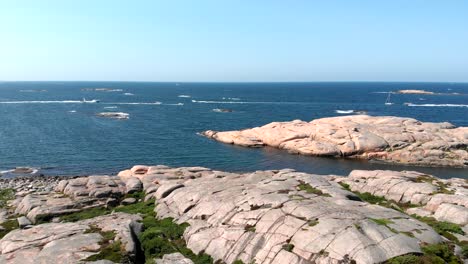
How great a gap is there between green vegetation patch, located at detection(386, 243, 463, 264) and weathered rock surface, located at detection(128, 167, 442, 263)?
402 mm

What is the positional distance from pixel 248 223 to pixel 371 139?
60861 millimetres

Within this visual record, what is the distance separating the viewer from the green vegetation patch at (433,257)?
2133 centimetres

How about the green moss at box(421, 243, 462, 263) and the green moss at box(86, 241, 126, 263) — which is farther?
the green moss at box(86, 241, 126, 263)

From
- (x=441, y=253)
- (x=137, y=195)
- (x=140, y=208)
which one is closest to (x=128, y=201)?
(x=137, y=195)

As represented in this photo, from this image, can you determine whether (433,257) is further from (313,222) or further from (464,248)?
(313,222)

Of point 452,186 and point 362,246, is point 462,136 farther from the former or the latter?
point 362,246

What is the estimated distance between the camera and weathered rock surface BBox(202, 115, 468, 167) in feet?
254

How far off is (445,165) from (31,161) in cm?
7557

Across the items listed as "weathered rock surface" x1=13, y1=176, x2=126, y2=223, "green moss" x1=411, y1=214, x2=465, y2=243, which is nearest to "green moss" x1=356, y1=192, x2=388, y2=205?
"green moss" x1=411, y1=214, x2=465, y2=243

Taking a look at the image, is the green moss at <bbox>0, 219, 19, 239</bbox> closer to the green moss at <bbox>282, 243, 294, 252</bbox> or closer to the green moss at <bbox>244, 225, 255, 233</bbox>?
the green moss at <bbox>244, 225, 255, 233</bbox>

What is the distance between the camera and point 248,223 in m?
28.1

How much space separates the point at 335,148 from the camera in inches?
3253

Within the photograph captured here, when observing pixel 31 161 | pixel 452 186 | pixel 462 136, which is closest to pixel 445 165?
pixel 462 136

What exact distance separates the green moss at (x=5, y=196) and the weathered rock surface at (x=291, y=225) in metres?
20.2
